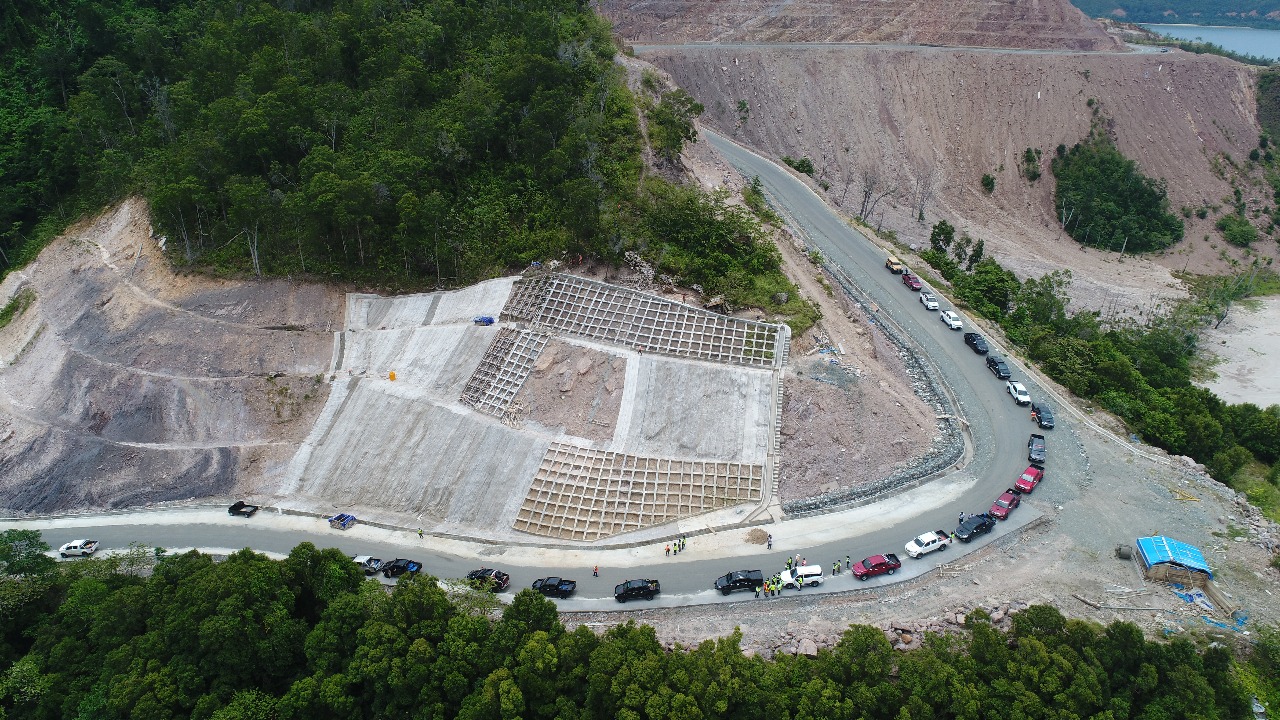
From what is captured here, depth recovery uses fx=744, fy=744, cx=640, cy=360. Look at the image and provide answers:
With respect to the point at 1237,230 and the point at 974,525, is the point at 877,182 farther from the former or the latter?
the point at 974,525

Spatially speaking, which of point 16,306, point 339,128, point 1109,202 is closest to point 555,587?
point 339,128

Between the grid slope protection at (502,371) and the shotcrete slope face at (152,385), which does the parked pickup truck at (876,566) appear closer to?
the grid slope protection at (502,371)

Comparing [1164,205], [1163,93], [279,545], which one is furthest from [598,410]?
[1163,93]

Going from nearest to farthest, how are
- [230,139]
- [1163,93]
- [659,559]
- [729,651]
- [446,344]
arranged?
[729,651], [659,559], [446,344], [230,139], [1163,93]

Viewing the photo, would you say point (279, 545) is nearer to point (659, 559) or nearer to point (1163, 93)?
point (659, 559)

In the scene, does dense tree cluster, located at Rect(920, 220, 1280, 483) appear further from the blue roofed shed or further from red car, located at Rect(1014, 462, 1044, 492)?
the blue roofed shed

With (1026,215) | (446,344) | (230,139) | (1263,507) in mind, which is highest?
(1026,215)

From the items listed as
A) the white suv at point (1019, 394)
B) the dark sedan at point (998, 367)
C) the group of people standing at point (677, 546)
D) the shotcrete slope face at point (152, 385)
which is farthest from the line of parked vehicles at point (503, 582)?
the dark sedan at point (998, 367)
